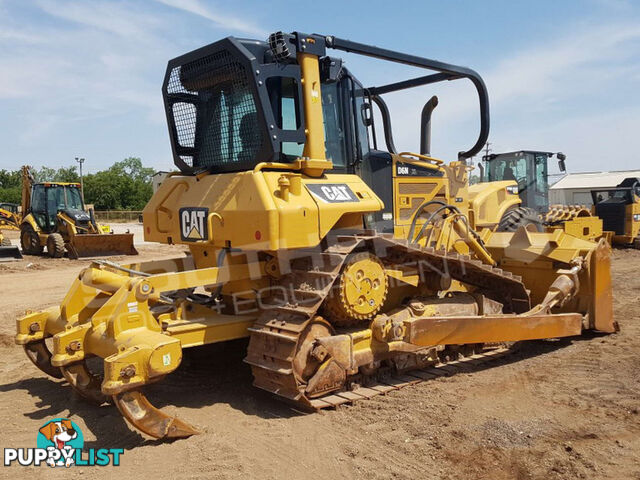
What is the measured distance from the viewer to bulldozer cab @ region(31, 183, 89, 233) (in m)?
19.1

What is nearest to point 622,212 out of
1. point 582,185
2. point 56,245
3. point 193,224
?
point 193,224

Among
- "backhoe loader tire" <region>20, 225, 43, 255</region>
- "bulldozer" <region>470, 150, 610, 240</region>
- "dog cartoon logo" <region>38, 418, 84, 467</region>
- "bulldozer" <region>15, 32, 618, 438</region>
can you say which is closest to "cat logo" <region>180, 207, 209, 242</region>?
"bulldozer" <region>15, 32, 618, 438</region>

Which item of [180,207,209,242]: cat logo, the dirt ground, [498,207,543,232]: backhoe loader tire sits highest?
[180,207,209,242]: cat logo

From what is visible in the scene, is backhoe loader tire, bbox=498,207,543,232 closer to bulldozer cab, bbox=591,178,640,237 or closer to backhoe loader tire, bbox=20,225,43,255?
bulldozer cab, bbox=591,178,640,237

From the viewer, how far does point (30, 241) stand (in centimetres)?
1925

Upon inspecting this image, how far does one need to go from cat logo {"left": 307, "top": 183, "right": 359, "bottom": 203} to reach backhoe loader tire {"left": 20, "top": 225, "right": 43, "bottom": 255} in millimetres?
16839

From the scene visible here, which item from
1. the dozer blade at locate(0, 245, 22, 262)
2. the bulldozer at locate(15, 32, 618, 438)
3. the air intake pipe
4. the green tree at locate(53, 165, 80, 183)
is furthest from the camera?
the green tree at locate(53, 165, 80, 183)

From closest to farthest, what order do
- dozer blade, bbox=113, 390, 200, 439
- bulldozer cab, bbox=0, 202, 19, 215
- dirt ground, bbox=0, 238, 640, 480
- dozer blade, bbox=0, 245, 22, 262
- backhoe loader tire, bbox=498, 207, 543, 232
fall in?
dirt ground, bbox=0, 238, 640, 480
dozer blade, bbox=113, 390, 200, 439
backhoe loader tire, bbox=498, 207, 543, 232
dozer blade, bbox=0, 245, 22, 262
bulldozer cab, bbox=0, 202, 19, 215

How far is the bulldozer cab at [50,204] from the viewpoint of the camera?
62.7 ft

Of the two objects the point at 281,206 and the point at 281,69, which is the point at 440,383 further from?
the point at 281,69

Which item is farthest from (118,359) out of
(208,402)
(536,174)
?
(536,174)

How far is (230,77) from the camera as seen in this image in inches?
196

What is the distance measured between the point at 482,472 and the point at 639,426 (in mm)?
1531

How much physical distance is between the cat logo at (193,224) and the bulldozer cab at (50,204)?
49.0ft
